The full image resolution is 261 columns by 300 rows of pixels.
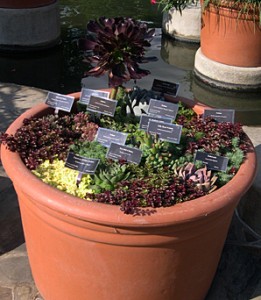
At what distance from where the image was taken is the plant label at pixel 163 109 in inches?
82.3

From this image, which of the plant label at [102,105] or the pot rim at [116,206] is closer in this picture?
the pot rim at [116,206]

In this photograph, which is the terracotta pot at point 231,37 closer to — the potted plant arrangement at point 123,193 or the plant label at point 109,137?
the potted plant arrangement at point 123,193

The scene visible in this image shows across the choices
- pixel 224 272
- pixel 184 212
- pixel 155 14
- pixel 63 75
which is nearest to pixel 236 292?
pixel 224 272

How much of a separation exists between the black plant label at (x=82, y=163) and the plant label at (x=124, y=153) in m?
0.10

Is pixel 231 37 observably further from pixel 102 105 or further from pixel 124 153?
pixel 124 153

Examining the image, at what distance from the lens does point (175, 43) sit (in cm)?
644

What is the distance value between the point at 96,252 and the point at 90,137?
1.98 feet

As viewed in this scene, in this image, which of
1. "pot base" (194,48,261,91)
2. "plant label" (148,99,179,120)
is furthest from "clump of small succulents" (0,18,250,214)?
"pot base" (194,48,261,91)

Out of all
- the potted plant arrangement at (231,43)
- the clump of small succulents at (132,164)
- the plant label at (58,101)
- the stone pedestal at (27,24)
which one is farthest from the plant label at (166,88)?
the stone pedestal at (27,24)

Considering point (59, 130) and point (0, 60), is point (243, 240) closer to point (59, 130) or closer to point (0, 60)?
point (59, 130)

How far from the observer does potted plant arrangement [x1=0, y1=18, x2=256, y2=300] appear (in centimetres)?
163

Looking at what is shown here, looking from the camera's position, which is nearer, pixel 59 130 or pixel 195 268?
pixel 195 268

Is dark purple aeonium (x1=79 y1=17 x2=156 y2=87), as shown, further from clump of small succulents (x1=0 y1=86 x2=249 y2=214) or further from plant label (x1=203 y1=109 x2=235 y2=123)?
plant label (x1=203 y1=109 x2=235 y2=123)

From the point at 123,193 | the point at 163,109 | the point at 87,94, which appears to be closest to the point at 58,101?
the point at 87,94
